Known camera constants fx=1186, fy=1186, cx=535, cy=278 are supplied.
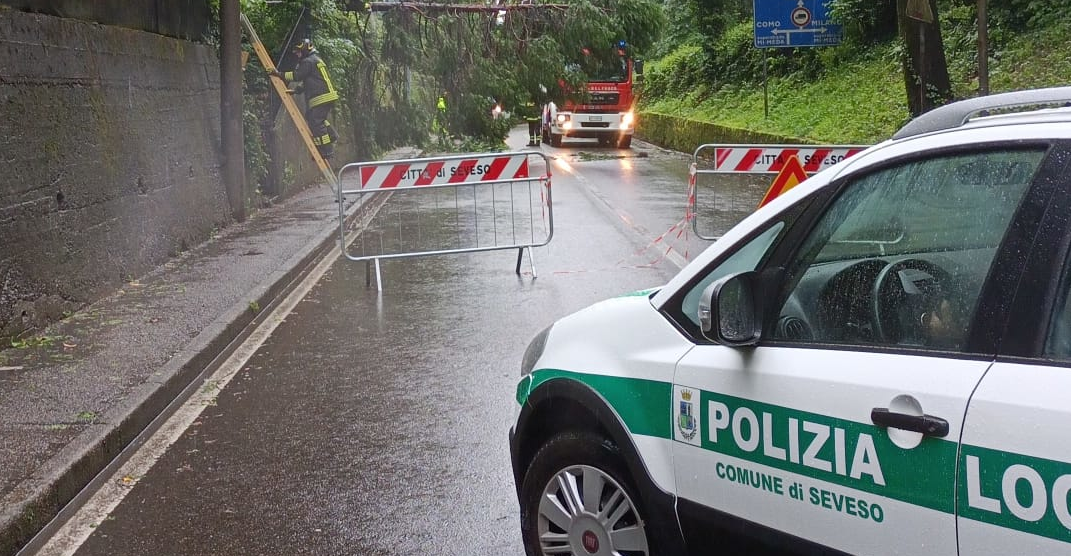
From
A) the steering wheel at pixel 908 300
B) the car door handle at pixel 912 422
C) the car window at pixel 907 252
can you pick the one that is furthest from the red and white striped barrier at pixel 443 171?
the car door handle at pixel 912 422

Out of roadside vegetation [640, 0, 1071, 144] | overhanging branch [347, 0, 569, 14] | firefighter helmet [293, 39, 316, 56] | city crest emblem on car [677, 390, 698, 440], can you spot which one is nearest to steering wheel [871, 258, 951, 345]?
city crest emblem on car [677, 390, 698, 440]

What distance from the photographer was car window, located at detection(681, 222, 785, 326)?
11.2 feet

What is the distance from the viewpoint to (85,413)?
6.66 metres

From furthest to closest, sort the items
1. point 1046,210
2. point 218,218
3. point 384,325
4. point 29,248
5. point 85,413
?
point 218,218 → point 384,325 → point 29,248 → point 85,413 → point 1046,210

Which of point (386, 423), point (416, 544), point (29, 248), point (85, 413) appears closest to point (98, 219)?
point (29, 248)

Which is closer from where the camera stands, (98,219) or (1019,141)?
(1019,141)

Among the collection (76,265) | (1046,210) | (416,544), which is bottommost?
(416,544)

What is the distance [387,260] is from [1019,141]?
11410 mm

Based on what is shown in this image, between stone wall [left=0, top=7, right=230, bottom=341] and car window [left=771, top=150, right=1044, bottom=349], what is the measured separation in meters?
6.77

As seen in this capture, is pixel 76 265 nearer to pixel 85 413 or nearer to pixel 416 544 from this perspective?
pixel 85 413

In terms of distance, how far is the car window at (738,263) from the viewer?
3428 millimetres

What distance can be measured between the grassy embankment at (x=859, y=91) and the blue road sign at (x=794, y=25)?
Answer: 1425mm

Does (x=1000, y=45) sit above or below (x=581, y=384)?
above

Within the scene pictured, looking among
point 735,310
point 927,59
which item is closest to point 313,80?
point 927,59
